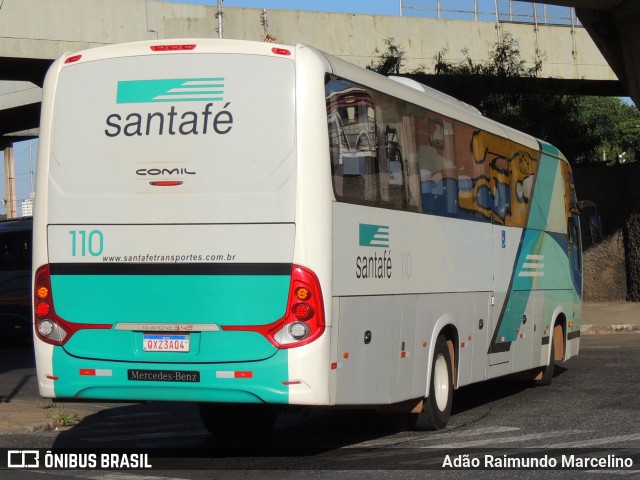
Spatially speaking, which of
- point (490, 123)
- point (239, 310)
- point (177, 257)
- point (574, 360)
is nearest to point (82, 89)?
point (177, 257)

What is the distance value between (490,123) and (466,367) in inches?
124

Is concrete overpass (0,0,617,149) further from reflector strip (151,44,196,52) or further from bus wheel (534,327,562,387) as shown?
reflector strip (151,44,196,52)

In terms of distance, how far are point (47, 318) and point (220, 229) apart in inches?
67.6

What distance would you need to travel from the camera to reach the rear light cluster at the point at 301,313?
8906 mm

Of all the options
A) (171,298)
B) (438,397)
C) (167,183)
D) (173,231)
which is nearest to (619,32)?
(438,397)

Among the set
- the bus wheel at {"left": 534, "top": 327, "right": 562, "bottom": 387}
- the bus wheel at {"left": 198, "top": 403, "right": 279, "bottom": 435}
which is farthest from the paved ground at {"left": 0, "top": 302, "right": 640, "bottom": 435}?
the bus wheel at {"left": 534, "top": 327, "right": 562, "bottom": 387}

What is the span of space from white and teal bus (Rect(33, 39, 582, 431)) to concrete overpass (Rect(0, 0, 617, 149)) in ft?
63.6

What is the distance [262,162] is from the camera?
910 centimetres

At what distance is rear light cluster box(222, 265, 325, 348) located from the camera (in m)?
8.91

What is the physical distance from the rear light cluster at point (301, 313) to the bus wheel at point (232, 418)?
8.59 feet

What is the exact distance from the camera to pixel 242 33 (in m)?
31.1

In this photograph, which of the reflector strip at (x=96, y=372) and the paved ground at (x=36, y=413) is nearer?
the reflector strip at (x=96, y=372)

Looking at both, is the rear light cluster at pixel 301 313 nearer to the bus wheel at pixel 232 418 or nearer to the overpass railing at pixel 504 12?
the bus wheel at pixel 232 418

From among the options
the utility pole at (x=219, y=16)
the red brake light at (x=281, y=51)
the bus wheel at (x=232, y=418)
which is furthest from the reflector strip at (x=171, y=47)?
the utility pole at (x=219, y=16)
